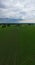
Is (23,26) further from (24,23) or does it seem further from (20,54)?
(20,54)

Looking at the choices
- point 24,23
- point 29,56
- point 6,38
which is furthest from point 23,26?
point 29,56

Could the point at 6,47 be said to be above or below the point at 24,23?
Result: below

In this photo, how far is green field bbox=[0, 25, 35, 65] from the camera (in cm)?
177

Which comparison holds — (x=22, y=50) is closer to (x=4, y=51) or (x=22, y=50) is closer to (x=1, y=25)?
(x=4, y=51)

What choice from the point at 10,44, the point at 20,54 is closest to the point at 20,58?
the point at 20,54

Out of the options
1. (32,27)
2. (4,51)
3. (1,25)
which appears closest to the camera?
(4,51)

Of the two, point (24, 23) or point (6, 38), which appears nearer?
point (6, 38)

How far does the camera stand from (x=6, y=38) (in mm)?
1843

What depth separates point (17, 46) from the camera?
6.04 ft

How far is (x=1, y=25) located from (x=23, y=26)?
360 millimetres

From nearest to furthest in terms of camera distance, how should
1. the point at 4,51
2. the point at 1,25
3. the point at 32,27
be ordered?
the point at 4,51, the point at 1,25, the point at 32,27

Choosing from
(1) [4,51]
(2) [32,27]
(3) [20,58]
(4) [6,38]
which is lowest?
(3) [20,58]

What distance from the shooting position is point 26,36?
6.31ft

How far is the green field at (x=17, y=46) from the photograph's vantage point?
69.5 inches
